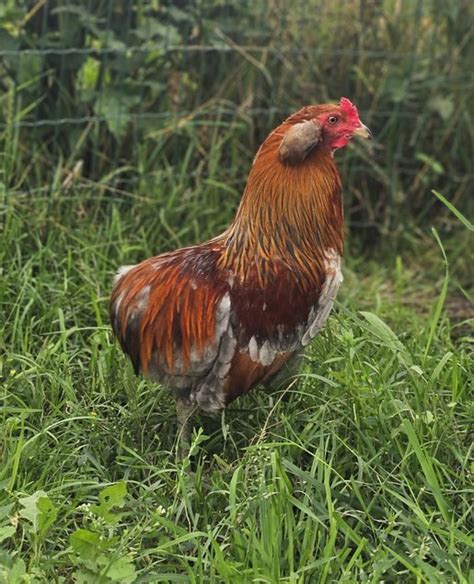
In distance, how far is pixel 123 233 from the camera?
456cm

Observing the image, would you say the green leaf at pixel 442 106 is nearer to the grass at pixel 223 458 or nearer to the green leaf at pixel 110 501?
the grass at pixel 223 458

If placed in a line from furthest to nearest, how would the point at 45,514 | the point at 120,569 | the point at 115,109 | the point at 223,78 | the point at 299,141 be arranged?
1. the point at 223,78
2. the point at 115,109
3. the point at 299,141
4. the point at 45,514
5. the point at 120,569

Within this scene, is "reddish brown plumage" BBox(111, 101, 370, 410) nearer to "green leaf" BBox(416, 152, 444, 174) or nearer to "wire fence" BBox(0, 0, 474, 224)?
"wire fence" BBox(0, 0, 474, 224)

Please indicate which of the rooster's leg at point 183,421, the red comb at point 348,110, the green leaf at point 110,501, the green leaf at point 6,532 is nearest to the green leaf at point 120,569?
the green leaf at point 110,501

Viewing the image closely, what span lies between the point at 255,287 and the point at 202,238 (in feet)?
5.75

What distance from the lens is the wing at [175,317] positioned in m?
3.07

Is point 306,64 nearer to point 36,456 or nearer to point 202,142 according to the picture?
point 202,142

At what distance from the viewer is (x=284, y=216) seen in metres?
3.14

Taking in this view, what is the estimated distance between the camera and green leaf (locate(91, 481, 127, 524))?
2670mm

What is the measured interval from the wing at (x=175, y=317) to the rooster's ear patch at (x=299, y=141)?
40cm

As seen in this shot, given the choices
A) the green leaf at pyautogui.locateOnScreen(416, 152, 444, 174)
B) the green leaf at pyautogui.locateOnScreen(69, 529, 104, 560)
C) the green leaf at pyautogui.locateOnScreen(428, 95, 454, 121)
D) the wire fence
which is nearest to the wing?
the green leaf at pyautogui.locateOnScreen(69, 529, 104, 560)

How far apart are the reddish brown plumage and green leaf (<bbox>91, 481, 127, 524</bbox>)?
1.67 ft

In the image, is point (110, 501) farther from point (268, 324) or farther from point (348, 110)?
point (348, 110)

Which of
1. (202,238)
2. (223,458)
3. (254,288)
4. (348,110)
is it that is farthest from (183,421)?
(202,238)
